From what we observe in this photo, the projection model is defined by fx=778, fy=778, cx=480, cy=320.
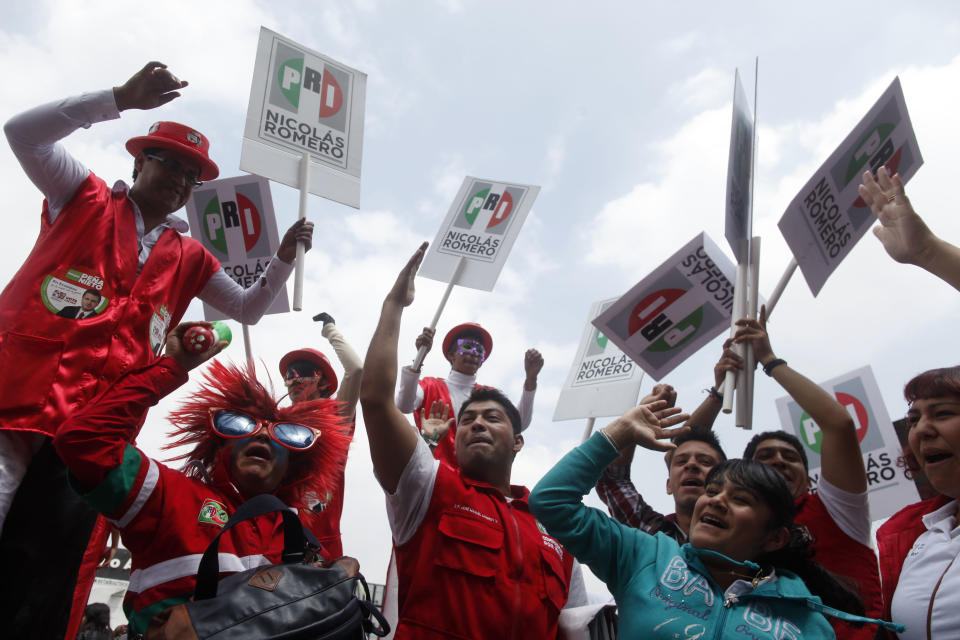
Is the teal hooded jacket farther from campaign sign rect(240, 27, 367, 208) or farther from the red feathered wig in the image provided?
campaign sign rect(240, 27, 367, 208)

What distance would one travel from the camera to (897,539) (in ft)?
10.1

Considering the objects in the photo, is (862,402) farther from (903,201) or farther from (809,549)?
(809,549)

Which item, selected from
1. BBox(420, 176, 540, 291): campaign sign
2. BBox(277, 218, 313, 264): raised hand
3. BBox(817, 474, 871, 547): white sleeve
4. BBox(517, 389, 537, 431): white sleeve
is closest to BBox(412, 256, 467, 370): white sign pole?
BBox(420, 176, 540, 291): campaign sign

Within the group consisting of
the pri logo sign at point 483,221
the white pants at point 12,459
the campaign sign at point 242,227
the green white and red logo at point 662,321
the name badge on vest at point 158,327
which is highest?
the pri logo sign at point 483,221

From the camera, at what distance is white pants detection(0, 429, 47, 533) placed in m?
2.69

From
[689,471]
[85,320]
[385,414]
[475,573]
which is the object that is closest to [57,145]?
[85,320]

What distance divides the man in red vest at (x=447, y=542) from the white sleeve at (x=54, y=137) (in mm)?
1398

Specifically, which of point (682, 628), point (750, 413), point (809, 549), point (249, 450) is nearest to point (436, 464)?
point (249, 450)

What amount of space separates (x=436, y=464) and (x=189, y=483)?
990 millimetres

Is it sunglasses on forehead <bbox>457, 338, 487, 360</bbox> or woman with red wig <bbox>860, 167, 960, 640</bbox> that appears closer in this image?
woman with red wig <bbox>860, 167, 960, 640</bbox>

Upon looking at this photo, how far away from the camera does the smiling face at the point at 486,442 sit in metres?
3.64

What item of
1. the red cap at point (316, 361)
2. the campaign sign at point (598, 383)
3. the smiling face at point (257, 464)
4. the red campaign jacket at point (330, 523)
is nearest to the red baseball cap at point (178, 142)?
the smiling face at point (257, 464)

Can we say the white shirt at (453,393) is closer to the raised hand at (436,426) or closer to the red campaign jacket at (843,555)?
the raised hand at (436,426)

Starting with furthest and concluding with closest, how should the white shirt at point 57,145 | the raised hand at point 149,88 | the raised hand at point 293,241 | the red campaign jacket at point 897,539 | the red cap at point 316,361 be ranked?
1. the red cap at point 316,361
2. the raised hand at point 293,241
3. the raised hand at point 149,88
4. the white shirt at point 57,145
5. the red campaign jacket at point 897,539
